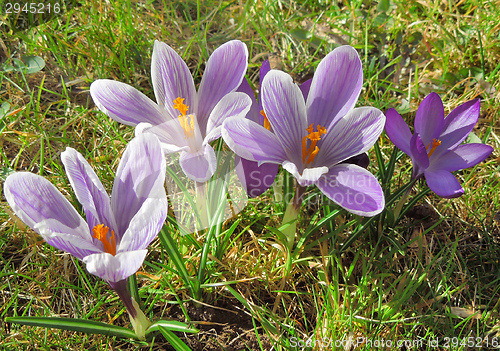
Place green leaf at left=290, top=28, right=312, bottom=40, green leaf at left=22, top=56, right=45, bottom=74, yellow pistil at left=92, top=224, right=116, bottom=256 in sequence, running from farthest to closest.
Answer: green leaf at left=290, top=28, right=312, bottom=40, green leaf at left=22, top=56, right=45, bottom=74, yellow pistil at left=92, top=224, right=116, bottom=256

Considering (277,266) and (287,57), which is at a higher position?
(287,57)

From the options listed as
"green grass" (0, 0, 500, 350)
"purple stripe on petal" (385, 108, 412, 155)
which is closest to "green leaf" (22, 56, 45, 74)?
"green grass" (0, 0, 500, 350)

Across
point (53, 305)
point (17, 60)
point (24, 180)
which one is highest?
point (24, 180)

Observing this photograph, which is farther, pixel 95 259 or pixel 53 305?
pixel 53 305

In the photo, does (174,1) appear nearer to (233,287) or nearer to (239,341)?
(233,287)

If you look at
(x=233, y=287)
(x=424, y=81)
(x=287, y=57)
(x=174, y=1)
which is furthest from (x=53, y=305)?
(x=424, y=81)

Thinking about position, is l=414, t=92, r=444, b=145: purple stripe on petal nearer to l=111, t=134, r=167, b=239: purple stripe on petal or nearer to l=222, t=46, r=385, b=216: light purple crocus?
l=222, t=46, r=385, b=216: light purple crocus
